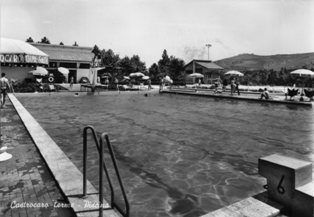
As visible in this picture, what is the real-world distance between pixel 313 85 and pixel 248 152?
102 ft

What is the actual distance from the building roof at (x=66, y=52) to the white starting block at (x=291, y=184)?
142 ft

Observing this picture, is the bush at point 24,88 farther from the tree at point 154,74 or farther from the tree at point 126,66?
the tree at point 126,66

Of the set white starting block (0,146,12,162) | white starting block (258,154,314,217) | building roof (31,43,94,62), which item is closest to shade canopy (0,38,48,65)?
white starting block (0,146,12,162)

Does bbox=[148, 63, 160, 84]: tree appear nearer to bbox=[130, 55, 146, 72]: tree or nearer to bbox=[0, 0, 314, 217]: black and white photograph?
bbox=[130, 55, 146, 72]: tree

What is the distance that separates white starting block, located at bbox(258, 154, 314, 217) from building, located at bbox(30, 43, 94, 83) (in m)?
41.0

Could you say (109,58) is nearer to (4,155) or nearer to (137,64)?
(137,64)

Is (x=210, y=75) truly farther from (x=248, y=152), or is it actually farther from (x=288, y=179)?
(x=288, y=179)

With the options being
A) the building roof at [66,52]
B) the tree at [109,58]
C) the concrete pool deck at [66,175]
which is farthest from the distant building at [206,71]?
the concrete pool deck at [66,175]

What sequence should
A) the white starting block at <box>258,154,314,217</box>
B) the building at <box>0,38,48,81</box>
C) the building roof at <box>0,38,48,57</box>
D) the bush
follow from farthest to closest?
the bush < the building roof at <box>0,38,48,57</box> < the building at <box>0,38,48,81</box> < the white starting block at <box>258,154,314,217</box>

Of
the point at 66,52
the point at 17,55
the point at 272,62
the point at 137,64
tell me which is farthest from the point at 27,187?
the point at 272,62

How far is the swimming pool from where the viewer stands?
14.3ft

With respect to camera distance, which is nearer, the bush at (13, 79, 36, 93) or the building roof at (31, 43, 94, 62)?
the bush at (13, 79, 36, 93)

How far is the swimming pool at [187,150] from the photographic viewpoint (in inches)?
171

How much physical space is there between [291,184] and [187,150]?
12.2 feet
